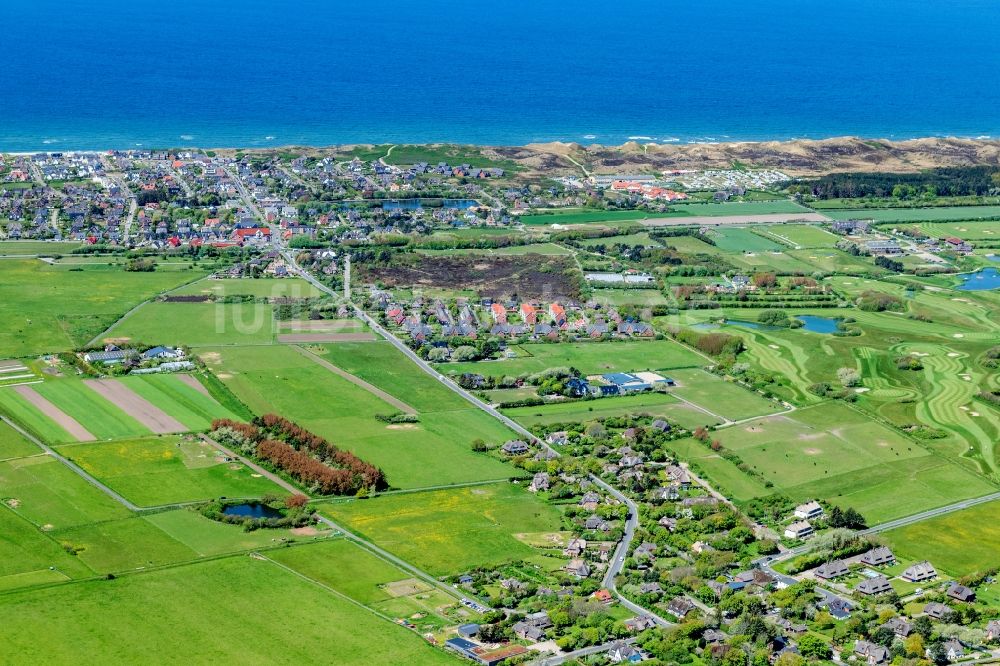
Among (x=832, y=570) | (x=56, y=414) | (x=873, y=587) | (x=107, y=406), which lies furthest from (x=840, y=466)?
(x=56, y=414)

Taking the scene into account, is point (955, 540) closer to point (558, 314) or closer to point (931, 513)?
point (931, 513)

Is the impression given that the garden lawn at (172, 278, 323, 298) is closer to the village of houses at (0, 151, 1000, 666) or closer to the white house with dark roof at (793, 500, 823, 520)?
the village of houses at (0, 151, 1000, 666)

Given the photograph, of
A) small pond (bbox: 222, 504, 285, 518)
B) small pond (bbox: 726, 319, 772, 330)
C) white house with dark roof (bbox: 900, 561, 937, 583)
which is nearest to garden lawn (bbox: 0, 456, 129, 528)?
small pond (bbox: 222, 504, 285, 518)

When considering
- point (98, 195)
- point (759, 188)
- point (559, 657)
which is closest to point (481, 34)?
point (759, 188)

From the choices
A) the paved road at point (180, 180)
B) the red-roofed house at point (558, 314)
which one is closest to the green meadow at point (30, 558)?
the red-roofed house at point (558, 314)

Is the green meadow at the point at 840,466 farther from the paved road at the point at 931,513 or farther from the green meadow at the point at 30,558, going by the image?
the green meadow at the point at 30,558

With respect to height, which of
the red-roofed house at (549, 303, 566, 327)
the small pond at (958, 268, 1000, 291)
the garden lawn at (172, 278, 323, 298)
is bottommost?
the red-roofed house at (549, 303, 566, 327)
